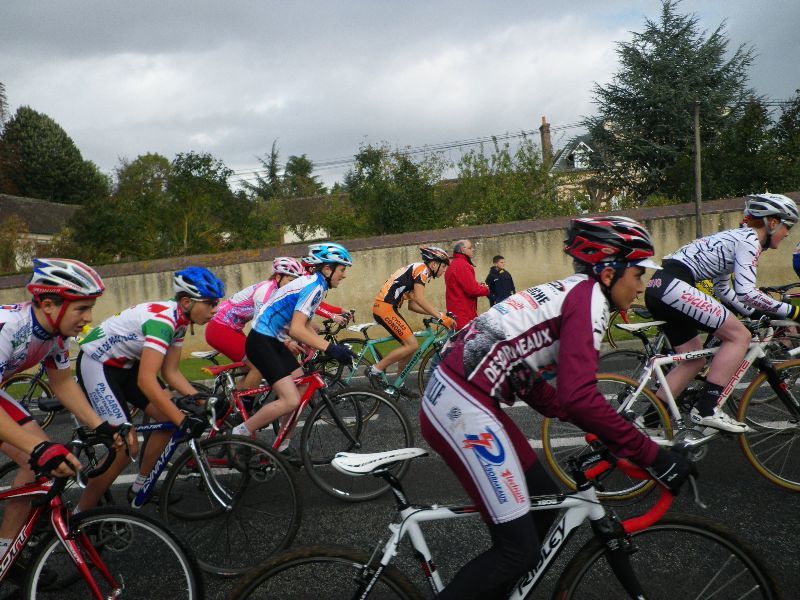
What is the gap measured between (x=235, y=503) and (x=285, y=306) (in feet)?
6.34

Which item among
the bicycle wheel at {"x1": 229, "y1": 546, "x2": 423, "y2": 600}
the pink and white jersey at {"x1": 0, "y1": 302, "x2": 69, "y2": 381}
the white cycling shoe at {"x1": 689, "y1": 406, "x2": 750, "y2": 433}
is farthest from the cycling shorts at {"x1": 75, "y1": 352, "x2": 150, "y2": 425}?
the white cycling shoe at {"x1": 689, "y1": 406, "x2": 750, "y2": 433}

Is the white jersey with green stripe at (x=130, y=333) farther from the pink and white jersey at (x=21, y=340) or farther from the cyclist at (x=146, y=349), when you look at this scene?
the pink and white jersey at (x=21, y=340)

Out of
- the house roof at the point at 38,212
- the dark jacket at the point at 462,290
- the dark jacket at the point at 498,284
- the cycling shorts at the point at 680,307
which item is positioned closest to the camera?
the cycling shorts at the point at 680,307

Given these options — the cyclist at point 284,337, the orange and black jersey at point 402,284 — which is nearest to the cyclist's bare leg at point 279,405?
the cyclist at point 284,337

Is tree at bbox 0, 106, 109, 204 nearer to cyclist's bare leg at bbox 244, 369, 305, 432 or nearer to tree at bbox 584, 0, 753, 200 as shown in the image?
tree at bbox 584, 0, 753, 200

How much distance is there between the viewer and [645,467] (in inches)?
98.5

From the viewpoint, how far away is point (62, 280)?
355 centimetres

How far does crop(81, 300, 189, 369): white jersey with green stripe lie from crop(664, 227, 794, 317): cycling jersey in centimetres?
393

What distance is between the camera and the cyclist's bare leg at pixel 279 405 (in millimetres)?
5352

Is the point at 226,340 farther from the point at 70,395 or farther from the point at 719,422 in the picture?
the point at 719,422

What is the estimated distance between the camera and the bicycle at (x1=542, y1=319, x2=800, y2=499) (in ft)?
16.2

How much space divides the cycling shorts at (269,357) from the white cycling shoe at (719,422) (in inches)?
123

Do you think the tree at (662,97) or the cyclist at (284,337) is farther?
the tree at (662,97)

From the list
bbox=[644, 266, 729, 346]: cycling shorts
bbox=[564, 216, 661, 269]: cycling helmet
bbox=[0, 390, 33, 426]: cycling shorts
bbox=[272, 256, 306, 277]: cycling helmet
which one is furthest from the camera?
bbox=[272, 256, 306, 277]: cycling helmet
